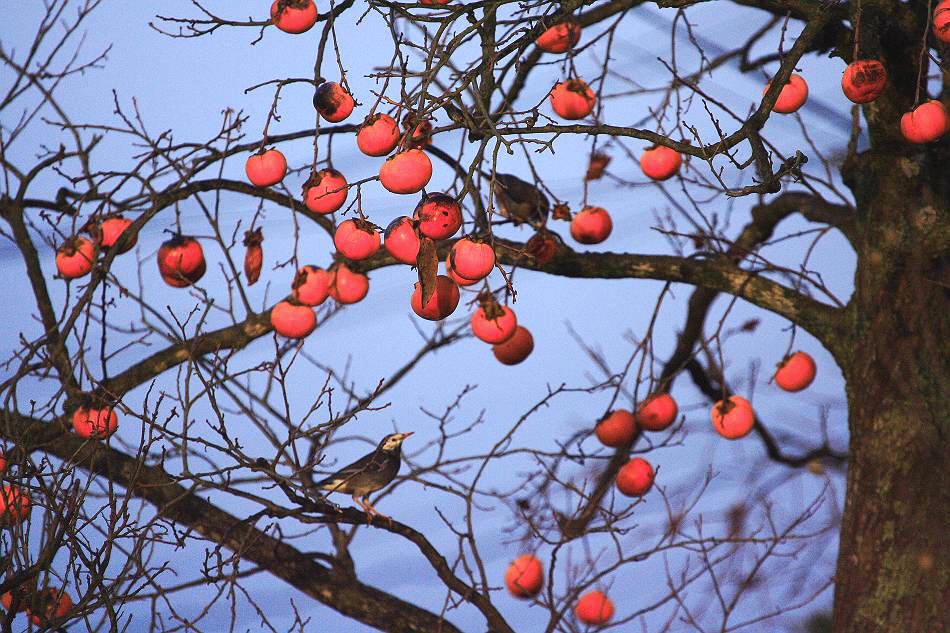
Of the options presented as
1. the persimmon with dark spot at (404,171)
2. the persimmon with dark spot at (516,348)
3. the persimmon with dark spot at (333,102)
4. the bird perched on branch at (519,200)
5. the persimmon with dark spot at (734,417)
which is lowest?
the persimmon with dark spot at (404,171)

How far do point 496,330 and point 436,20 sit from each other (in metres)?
0.76

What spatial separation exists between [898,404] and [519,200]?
0.93m

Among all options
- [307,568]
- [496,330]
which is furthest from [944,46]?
[307,568]

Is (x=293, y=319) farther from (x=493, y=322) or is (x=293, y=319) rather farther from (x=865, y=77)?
(x=865, y=77)

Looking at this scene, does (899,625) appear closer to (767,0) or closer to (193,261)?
(767,0)

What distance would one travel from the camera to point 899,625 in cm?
197

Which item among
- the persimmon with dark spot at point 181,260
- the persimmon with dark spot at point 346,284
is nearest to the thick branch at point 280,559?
the persimmon with dark spot at point 181,260

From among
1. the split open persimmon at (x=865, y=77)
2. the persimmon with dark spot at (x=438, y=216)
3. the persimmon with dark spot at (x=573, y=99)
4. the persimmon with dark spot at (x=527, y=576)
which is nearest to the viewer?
the persimmon with dark spot at (x=438, y=216)

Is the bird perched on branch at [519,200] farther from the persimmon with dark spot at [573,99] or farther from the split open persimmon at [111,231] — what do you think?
the split open persimmon at [111,231]

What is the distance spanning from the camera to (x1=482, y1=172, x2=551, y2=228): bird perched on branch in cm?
223

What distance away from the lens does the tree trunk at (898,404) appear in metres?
2.00

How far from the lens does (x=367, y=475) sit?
212 cm

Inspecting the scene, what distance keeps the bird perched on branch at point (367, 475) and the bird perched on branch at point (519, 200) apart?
573 millimetres

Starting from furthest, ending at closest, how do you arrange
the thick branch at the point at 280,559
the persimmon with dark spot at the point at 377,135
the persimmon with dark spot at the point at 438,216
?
the thick branch at the point at 280,559
the persimmon with dark spot at the point at 377,135
the persimmon with dark spot at the point at 438,216
